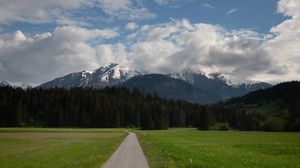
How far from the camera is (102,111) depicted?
625ft

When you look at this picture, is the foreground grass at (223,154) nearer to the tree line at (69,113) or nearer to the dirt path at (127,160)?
the dirt path at (127,160)

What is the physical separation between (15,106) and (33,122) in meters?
11.9

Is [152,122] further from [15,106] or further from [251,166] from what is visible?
[251,166]

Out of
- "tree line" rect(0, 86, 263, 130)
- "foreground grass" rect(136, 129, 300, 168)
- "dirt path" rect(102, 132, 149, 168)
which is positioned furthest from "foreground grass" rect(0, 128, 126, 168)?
"tree line" rect(0, 86, 263, 130)

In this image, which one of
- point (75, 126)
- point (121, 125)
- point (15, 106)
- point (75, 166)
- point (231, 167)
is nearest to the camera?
point (231, 167)

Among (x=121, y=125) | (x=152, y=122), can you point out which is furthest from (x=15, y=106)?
(x=152, y=122)

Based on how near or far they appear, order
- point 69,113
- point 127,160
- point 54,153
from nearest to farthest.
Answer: point 127,160, point 54,153, point 69,113

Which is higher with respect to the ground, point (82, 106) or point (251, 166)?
point (82, 106)

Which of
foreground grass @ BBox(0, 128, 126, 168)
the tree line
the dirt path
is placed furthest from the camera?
the tree line

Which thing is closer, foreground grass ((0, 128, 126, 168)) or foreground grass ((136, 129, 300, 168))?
foreground grass ((136, 129, 300, 168))

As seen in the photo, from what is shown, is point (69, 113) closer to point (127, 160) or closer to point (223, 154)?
point (223, 154)

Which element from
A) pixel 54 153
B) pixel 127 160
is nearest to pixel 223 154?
pixel 127 160

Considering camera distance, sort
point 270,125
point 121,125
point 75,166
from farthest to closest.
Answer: point 121,125 → point 270,125 → point 75,166

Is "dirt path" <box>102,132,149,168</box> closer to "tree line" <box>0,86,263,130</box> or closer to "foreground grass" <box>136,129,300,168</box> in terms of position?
"foreground grass" <box>136,129,300,168</box>
